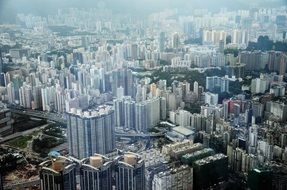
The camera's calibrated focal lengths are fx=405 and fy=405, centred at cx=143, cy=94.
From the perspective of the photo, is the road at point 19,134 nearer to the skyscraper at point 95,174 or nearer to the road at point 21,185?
the road at point 21,185

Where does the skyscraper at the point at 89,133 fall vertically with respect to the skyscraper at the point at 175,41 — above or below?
below

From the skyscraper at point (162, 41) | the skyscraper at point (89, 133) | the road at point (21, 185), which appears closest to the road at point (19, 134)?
the skyscraper at point (89, 133)

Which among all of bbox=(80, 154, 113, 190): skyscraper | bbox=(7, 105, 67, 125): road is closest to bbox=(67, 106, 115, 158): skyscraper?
bbox=(7, 105, 67, 125): road

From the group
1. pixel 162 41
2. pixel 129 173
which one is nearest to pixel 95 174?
pixel 129 173

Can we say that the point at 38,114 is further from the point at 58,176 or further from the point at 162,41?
the point at 162,41

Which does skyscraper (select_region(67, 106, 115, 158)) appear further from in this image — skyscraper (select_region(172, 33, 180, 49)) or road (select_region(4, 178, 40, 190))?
skyscraper (select_region(172, 33, 180, 49))
